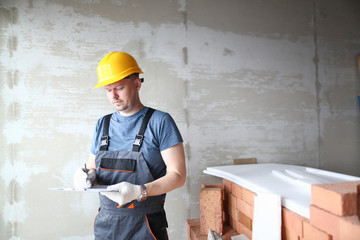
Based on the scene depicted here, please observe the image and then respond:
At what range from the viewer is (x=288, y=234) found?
1187 millimetres

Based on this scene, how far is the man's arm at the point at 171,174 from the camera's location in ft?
4.23

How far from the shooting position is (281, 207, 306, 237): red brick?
1092mm

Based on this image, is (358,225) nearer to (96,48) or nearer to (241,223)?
(241,223)

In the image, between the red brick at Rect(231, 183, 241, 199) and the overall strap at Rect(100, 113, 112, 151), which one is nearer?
the overall strap at Rect(100, 113, 112, 151)

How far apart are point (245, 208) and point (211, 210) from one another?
247 millimetres

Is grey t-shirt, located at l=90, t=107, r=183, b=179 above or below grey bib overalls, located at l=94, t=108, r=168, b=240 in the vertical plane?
above

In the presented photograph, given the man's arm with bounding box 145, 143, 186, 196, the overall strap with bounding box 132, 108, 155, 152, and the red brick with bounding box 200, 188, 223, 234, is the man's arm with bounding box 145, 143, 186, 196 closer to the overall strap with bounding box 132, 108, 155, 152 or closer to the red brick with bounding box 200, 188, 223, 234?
the overall strap with bounding box 132, 108, 155, 152

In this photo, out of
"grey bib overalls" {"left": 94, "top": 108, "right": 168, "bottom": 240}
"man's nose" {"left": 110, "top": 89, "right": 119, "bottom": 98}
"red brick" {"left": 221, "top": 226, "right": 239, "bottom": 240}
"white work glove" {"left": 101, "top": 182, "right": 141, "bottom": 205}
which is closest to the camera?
"white work glove" {"left": 101, "top": 182, "right": 141, "bottom": 205}

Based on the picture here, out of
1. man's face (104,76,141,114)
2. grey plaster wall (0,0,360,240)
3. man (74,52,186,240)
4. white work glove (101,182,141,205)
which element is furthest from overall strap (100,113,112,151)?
grey plaster wall (0,0,360,240)

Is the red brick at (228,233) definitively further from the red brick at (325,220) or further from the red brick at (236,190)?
the red brick at (325,220)

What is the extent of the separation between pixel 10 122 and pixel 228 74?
229 centimetres

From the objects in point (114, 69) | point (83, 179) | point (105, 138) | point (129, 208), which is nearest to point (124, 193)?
point (129, 208)

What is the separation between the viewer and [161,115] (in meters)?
1.47

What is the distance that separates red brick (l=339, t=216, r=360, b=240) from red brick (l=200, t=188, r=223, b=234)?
35.4 inches
